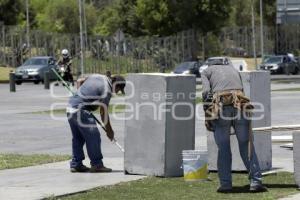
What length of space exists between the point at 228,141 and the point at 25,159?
495 centimetres

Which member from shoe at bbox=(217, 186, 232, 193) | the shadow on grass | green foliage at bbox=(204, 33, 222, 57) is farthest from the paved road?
green foliage at bbox=(204, 33, 222, 57)

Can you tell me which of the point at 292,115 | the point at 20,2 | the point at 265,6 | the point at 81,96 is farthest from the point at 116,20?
the point at 81,96

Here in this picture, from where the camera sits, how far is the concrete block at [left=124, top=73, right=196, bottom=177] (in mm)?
12406

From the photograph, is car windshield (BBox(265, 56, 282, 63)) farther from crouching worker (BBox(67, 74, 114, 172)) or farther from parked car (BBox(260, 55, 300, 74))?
crouching worker (BBox(67, 74, 114, 172))

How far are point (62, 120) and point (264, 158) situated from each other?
37.8 ft

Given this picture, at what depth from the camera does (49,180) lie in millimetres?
12234

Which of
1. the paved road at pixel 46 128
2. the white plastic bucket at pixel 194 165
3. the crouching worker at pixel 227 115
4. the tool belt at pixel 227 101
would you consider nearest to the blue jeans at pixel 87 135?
the white plastic bucket at pixel 194 165

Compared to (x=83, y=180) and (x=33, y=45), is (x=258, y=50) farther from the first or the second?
(x=83, y=180)

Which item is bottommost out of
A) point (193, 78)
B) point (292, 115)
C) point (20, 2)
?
point (292, 115)

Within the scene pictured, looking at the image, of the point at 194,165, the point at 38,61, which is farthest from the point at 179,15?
the point at 194,165

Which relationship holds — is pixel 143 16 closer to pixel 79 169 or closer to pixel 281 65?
pixel 281 65

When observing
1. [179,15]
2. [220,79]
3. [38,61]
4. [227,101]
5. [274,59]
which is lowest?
[274,59]

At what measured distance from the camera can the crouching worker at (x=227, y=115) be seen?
35.6ft

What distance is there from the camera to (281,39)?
280 feet
